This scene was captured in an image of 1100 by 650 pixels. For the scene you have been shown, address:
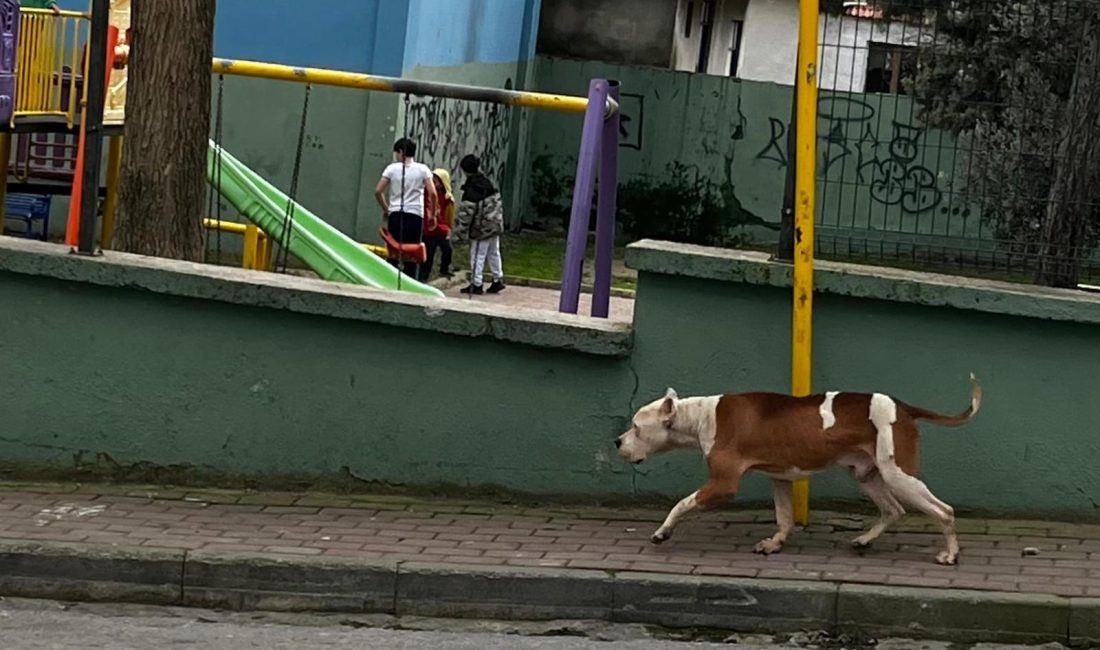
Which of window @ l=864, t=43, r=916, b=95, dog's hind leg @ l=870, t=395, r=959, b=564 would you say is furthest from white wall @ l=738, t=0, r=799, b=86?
dog's hind leg @ l=870, t=395, r=959, b=564

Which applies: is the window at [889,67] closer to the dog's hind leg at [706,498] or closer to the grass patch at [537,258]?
the dog's hind leg at [706,498]

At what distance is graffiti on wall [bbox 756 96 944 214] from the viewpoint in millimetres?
8273

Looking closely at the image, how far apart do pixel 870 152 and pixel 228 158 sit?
712cm

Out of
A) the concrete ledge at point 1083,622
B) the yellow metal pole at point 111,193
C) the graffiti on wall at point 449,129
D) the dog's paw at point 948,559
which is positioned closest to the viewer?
the concrete ledge at point 1083,622

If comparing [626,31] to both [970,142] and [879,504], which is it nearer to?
[970,142]

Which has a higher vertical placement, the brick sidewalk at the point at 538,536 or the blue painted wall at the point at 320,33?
the blue painted wall at the point at 320,33

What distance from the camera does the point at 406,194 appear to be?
51.8ft

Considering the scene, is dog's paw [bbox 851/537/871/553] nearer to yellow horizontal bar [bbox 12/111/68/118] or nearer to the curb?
the curb

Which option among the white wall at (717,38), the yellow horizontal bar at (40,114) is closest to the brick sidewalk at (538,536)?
the yellow horizontal bar at (40,114)

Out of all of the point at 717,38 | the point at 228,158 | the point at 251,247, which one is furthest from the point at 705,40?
the point at 251,247

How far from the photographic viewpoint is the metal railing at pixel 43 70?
517 inches

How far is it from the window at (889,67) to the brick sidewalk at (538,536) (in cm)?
195

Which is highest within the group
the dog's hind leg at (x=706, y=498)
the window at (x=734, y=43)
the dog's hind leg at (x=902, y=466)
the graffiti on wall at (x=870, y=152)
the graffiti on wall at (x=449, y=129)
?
the window at (x=734, y=43)

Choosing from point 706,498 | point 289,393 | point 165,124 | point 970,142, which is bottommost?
point 706,498
